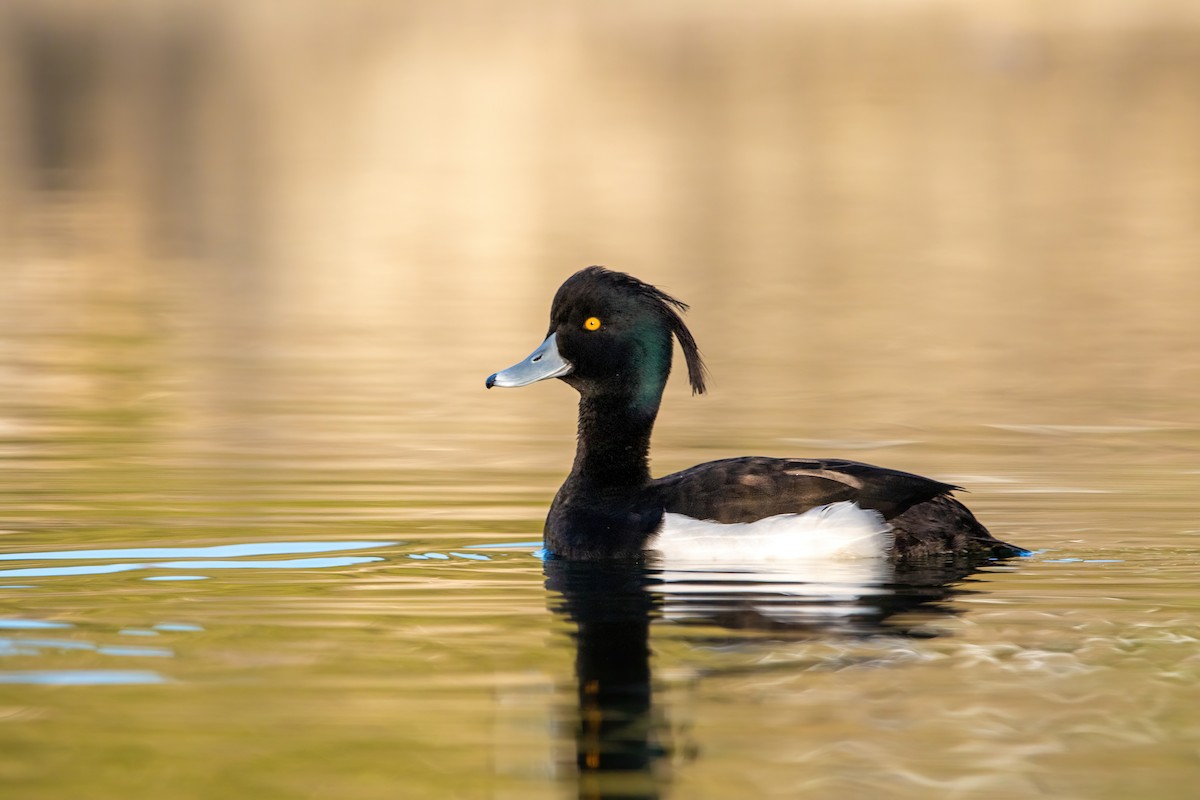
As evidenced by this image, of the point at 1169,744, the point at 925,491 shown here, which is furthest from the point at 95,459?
the point at 1169,744

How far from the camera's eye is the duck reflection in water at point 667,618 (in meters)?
6.37

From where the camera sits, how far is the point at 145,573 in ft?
30.4

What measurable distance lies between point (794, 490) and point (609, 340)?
144 cm

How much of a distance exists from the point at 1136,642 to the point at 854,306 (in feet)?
50.7

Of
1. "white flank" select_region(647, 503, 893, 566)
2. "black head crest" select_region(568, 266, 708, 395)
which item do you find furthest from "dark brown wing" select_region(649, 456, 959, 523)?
"black head crest" select_region(568, 266, 708, 395)

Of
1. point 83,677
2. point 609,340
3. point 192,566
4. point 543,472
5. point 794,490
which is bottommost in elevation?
point 83,677

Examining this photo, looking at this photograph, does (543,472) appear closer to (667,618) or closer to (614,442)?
(614,442)

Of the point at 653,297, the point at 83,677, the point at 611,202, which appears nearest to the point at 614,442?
the point at 653,297

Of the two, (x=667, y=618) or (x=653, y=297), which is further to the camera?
(x=653, y=297)

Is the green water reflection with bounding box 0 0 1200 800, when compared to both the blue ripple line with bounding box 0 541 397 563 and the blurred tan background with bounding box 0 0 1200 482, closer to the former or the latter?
the blue ripple line with bounding box 0 541 397 563

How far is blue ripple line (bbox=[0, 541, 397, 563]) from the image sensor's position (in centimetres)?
962

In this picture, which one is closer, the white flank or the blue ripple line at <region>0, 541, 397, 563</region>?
the white flank

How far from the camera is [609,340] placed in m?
10.5

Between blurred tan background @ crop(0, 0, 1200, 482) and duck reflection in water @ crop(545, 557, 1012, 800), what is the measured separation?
5428 mm
